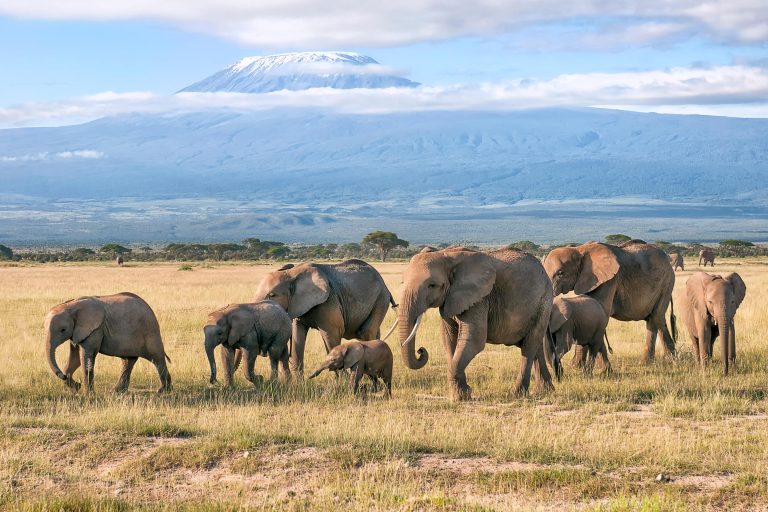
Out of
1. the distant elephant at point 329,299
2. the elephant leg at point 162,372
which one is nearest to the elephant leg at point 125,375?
the elephant leg at point 162,372

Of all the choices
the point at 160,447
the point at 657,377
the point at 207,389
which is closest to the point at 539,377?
the point at 657,377

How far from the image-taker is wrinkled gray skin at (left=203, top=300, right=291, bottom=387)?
15.6 metres

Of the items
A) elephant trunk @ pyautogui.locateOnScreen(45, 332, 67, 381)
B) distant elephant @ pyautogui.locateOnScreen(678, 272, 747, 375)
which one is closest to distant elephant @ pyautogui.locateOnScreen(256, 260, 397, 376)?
elephant trunk @ pyautogui.locateOnScreen(45, 332, 67, 381)

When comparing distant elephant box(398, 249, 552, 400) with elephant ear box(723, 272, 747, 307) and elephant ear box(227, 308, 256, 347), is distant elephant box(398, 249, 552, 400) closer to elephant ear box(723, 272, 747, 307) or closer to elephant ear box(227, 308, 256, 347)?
elephant ear box(227, 308, 256, 347)

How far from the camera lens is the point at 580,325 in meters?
17.3

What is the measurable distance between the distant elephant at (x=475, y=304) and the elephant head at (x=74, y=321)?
4132 mm

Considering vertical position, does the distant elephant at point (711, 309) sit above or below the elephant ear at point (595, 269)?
below

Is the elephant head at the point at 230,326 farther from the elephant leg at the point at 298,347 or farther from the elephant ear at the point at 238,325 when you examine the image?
the elephant leg at the point at 298,347

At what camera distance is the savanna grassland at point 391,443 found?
9695mm

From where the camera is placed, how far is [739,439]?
38.8 ft

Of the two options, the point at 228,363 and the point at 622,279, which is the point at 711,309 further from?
the point at 228,363

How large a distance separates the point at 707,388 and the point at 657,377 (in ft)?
4.22

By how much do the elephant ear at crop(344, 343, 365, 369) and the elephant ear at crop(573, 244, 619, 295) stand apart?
5.23 metres

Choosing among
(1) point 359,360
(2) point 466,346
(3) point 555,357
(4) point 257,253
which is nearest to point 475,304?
(2) point 466,346
